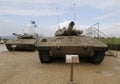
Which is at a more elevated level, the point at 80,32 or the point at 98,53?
the point at 80,32

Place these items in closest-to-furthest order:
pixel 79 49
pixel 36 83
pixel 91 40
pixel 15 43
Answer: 1. pixel 36 83
2. pixel 79 49
3. pixel 91 40
4. pixel 15 43

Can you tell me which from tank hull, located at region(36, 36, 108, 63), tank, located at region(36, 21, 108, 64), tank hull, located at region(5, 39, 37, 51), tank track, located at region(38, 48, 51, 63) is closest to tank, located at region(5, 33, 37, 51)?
tank hull, located at region(5, 39, 37, 51)

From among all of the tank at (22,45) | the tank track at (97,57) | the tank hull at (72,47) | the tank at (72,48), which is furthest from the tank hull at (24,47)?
the tank track at (97,57)

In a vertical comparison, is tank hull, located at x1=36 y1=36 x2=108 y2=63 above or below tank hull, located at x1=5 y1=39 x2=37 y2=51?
above

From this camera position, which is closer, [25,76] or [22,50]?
[25,76]

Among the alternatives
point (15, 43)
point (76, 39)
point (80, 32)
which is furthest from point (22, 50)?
point (76, 39)

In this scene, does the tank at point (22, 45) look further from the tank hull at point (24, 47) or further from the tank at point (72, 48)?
the tank at point (72, 48)

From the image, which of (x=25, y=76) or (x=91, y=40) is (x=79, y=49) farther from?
(x=25, y=76)

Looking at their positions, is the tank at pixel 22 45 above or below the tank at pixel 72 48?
below

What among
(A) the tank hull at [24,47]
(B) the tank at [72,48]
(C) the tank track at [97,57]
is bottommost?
(A) the tank hull at [24,47]

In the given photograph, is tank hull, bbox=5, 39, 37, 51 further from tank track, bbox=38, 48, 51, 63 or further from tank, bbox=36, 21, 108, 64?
tank, bbox=36, 21, 108, 64

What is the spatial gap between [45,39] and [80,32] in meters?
Answer: 2.49

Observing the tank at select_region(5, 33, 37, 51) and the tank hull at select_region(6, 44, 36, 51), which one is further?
the tank hull at select_region(6, 44, 36, 51)

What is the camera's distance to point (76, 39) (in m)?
10.3
